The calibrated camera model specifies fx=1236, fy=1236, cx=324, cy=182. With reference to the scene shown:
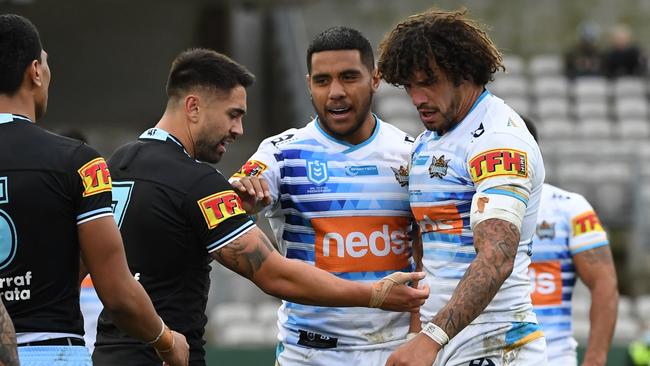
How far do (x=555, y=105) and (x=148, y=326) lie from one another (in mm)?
13979

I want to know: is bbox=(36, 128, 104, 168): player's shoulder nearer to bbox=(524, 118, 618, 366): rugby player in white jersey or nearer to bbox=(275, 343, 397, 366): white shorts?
bbox=(275, 343, 397, 366): white shorts

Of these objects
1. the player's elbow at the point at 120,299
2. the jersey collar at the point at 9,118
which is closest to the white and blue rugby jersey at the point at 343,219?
the player's elbow at the point at 120,299

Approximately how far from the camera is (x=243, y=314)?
1359 centimetres

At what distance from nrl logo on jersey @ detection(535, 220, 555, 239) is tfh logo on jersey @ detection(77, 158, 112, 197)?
3788 mm

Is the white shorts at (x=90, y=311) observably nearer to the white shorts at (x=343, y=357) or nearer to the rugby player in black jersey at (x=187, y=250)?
the white shorts at (x=343, y=357)

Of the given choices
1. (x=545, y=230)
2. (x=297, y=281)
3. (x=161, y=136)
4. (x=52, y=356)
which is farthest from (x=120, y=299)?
(x=545, y=230)

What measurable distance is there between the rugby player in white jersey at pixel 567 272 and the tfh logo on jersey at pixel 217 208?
2969 millimetres

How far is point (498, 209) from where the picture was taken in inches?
202

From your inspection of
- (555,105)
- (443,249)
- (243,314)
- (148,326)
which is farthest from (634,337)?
(148,326)

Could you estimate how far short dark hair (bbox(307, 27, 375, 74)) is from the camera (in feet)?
20.7

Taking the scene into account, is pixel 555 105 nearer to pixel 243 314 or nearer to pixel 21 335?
pixel 243 314

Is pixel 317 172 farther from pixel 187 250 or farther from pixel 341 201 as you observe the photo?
pixel 187 250

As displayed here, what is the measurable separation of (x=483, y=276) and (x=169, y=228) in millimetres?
1365

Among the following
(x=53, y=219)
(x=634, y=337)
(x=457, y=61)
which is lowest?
(x=634, y=337)
